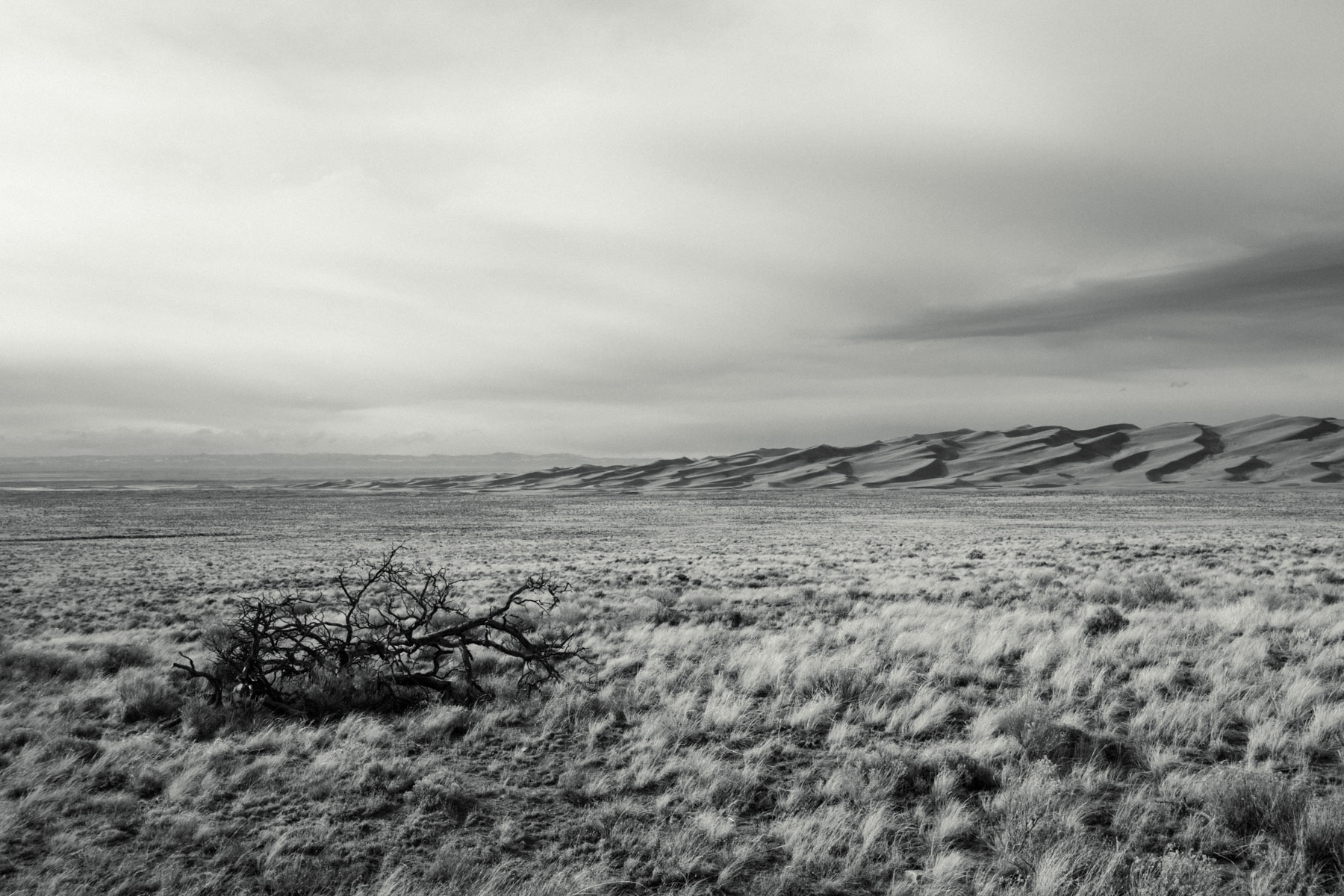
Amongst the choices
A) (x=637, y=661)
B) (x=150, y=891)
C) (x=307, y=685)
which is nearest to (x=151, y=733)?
(x=307, y=685)

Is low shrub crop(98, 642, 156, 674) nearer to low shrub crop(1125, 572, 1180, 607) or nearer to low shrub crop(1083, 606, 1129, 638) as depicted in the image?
low shrub crop(1083, 606, 1129, 638)

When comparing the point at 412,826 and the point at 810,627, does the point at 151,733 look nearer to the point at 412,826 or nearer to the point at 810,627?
the point at 412,826

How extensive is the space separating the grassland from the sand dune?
12336cm

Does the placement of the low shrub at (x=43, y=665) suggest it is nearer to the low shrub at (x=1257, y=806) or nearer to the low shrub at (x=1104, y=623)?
the low shrub at (x=1257, y=806)

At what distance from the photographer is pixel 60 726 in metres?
6.88

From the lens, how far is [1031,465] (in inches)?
6156

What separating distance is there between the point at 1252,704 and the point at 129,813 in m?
9.53

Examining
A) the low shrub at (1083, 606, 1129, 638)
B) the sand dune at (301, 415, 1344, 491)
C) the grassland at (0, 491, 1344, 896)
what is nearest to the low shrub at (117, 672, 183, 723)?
the grassland at (0, 491, 1344, 896)

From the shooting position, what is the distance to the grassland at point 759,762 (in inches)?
178

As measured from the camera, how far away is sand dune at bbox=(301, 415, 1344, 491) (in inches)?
5295

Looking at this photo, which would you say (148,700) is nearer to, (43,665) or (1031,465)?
(43,665)

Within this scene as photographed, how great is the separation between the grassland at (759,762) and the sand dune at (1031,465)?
12336 centimetres

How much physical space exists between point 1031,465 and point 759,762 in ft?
552

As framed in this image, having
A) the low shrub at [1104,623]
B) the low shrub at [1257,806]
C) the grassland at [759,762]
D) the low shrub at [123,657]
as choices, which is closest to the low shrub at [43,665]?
the grassland at [759,762]
